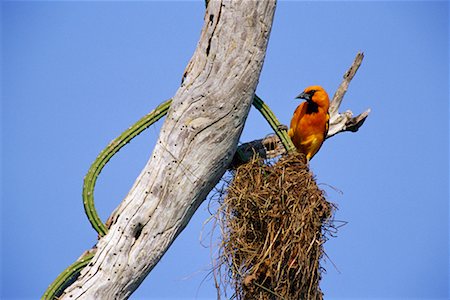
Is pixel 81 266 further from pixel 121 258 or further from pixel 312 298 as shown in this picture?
pixel 312 298

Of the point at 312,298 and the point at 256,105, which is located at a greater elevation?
the point at 256,105

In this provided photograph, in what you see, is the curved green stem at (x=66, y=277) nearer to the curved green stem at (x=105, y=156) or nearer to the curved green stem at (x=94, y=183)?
the curved green stem at (x=94, y=183)

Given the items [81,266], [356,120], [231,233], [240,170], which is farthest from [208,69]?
[356,120]

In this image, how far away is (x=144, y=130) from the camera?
2963 millimetres

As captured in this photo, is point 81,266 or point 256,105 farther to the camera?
point 256,105

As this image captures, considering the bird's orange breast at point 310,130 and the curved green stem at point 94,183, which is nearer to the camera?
the curved green stem at point 94,183

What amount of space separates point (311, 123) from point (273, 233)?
1.18 m

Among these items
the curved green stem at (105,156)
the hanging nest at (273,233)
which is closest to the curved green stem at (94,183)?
the curved green stem at (105,156)

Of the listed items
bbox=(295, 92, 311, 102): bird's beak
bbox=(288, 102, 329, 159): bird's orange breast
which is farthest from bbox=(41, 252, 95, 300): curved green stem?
bbox=(295, 92, 311, 102): bird's beak

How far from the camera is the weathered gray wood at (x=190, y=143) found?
2828mm

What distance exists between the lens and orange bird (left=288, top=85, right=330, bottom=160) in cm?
393

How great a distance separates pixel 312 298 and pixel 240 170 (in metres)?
0.67

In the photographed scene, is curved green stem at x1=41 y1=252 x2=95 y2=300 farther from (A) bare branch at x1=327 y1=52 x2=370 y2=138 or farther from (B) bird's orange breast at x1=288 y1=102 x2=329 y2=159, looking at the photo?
(A) bare branch at x1=327 y1=52 x2=370 y2=138

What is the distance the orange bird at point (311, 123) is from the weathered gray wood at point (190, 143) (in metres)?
1.08
